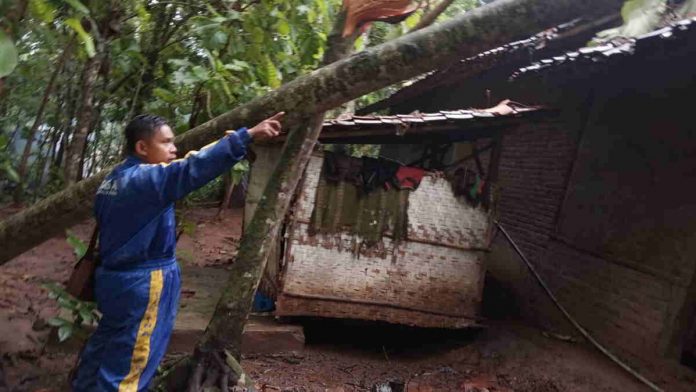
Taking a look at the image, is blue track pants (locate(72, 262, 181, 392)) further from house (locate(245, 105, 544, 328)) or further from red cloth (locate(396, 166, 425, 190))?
red cloth (locate(396, 166, 425, 190))

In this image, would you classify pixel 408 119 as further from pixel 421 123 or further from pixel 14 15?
pixel 14 15

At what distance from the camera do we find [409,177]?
5035 millimetres

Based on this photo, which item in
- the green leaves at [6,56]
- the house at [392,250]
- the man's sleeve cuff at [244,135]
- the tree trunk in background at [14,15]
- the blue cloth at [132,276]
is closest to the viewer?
the green leaves at [6,56]

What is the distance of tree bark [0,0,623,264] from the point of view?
2350mm

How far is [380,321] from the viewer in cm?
512

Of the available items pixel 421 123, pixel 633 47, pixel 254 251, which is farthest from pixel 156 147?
pixel 633 47

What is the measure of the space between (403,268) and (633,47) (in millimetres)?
2857

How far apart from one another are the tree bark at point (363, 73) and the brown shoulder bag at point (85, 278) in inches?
8.3

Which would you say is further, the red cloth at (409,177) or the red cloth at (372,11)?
the red cloth at (409,177)

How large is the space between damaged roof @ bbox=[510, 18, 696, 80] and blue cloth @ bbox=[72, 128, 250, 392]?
11.3ft

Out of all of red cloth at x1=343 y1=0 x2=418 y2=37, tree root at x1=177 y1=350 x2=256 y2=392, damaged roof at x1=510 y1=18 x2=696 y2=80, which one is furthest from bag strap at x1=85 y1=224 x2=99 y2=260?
damaged roof at x1=510 y1=18 x2=696 y2=80

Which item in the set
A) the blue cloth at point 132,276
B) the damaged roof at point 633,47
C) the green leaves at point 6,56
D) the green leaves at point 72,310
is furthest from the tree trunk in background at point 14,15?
the damaged roof at point 633,47

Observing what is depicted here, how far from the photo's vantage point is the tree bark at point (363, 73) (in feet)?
7.71

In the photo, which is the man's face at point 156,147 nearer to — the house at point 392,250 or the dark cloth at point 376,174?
the house at point 392,250
